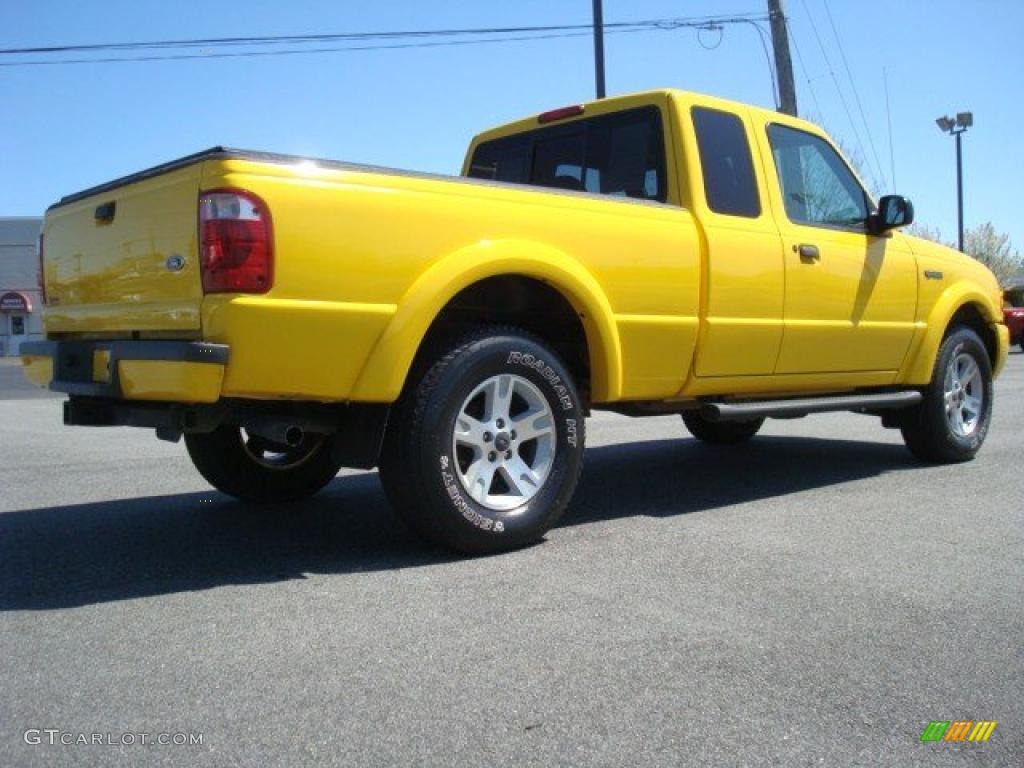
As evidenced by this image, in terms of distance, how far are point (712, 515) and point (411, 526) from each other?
1.73 metres

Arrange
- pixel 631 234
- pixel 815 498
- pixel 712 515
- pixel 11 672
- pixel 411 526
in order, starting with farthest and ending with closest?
pixel 815 498, pixel 712 515, pixel 631 234, pixel 411 526, pixel 11 672

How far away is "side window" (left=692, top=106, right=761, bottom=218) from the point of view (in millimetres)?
5156

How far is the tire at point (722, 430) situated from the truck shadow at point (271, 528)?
495 millimetres

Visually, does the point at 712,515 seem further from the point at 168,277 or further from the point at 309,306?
the point at 168,277

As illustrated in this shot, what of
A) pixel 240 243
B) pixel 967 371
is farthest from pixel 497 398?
pixel 967 371

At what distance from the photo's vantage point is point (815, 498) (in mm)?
5410

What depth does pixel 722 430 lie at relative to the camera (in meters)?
7.67

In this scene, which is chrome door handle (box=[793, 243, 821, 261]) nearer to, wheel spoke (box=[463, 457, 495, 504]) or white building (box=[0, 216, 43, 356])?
wheel spoke (box=[463, 457, 495, 504])

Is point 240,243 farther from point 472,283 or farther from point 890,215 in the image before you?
point 890,215

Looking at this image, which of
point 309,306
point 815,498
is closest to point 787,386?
point 815,498

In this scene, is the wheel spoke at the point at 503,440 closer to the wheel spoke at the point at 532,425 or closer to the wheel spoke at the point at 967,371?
the wheel spoke at the point at 532,425

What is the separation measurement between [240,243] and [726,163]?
9.57 feet

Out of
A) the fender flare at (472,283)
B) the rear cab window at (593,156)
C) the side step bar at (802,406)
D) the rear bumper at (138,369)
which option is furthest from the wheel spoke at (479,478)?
the rear cab window at (593,156)

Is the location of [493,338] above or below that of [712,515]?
Result: above
